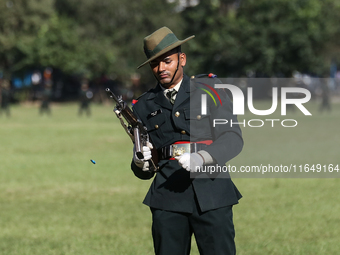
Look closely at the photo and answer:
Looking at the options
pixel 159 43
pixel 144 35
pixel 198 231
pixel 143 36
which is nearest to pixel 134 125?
pixel 159 43

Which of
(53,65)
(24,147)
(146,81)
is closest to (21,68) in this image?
(53,65)

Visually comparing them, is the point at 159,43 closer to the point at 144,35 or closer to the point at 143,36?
the point at 144,35

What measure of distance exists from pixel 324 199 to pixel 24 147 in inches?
466

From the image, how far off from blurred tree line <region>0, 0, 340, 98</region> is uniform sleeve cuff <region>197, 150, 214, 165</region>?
5058cm

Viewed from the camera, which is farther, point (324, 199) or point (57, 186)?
point (57, 186)

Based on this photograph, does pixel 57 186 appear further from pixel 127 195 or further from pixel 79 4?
pixel 79 4

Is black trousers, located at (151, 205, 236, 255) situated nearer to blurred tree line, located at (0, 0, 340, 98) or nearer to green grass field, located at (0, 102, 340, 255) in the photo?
green grass field, located at (0, 102, 340, 255)

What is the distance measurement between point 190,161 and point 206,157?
20 centimetres

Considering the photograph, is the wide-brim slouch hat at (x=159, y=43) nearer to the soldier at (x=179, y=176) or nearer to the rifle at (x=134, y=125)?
the soldier at (x=179, y=176)

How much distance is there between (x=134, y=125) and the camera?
388 centimetres

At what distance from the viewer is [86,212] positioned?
9602 mm

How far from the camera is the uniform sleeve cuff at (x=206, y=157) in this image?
12.1 ft

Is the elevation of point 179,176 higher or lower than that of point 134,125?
lower

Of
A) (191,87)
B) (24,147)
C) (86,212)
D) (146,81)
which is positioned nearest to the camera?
(191,87)
